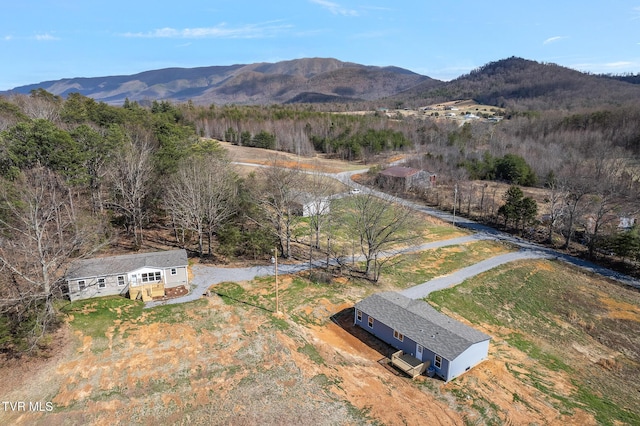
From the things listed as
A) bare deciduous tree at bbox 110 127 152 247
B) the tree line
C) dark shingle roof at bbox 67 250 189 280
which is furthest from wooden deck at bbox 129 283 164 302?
bare deciduous tree at bbox 110 127 152 247

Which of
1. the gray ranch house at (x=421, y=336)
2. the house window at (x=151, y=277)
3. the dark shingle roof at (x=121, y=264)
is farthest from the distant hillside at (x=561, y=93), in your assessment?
the house window at (x=151, y=277)

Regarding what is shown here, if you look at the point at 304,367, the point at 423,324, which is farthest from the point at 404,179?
the point at 304,367

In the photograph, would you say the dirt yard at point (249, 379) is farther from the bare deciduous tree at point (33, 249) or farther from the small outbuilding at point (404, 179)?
the small outbuilding at point (404, 179)

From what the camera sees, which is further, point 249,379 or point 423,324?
point 423,324

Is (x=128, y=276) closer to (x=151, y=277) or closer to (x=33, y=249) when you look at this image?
(x=151, y=277)

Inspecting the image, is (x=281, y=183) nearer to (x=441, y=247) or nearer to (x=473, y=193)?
(x=441, y=247)

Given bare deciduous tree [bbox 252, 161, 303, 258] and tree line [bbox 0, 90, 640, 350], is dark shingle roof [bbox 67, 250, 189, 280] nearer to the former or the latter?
tree line [bbox 0, 90, 640, 350]
